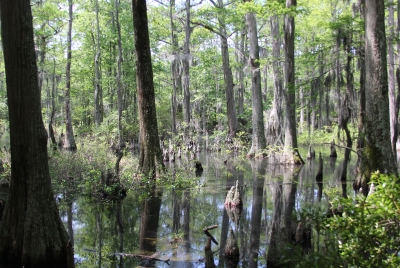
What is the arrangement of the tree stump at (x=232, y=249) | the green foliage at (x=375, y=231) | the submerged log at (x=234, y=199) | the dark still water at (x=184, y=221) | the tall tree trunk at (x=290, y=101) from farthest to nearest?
the tall tree trunk at (x=290, y=101) → the submerged log at (x=234, y=199) → the dark still water at (x=184, y=221) → the tree stump at (x=232, y=249) → the green foliage at (x=375, y=231)

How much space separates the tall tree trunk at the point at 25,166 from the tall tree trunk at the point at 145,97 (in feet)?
17.9

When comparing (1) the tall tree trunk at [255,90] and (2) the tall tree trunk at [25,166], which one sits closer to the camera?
(2) the tall tree trunk at [25,166]

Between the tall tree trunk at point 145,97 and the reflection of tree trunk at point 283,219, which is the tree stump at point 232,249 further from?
the tall tree trunk at point 145,97

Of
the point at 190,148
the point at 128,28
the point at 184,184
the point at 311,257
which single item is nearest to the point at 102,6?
the point at 128,28

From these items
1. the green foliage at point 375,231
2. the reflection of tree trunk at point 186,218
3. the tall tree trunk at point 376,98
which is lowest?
the reflection of tree trunk at point 186,218

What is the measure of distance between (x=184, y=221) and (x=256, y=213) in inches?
59.6

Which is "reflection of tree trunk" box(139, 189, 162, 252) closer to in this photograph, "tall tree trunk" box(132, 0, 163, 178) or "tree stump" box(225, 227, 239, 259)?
"tall tree trunk" box(132, 0, 163, 178)

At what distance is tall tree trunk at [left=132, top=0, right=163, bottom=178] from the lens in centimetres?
1023

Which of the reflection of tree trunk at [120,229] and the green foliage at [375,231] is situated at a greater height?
the green foliage at [375,231]

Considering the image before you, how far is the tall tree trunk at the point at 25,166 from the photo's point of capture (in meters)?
4.59

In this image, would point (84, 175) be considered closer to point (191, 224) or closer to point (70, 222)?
point (70, 222)

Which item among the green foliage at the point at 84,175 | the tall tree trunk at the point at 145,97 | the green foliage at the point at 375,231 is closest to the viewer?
the green foliage at the point at 375,231

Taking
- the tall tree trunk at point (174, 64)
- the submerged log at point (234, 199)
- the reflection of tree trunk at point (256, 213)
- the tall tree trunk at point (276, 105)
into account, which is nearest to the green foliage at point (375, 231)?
the reflection of tree trunk at point (256, 213)

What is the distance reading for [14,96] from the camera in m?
4.70
